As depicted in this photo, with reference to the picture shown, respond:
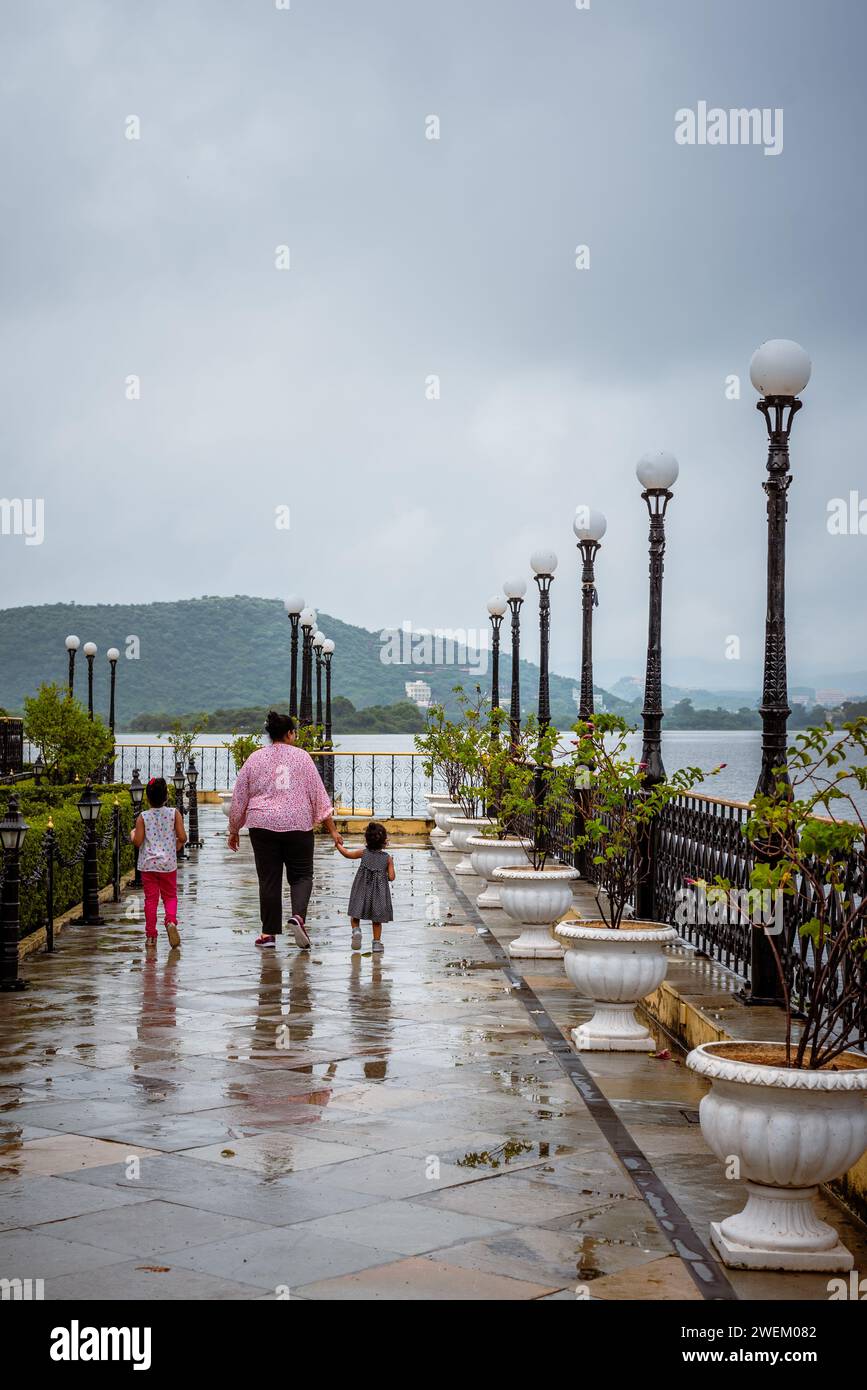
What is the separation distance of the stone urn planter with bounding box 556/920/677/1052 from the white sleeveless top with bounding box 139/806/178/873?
4.73 meters

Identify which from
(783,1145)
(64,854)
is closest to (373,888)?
(64,854)

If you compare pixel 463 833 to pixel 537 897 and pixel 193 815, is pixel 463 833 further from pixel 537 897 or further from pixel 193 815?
pixel 537 897

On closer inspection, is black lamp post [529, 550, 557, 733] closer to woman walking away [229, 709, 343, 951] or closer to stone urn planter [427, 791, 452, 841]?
stone urn planter [427, 791, 452, 841]

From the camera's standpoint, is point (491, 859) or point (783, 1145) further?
point (491, 859)

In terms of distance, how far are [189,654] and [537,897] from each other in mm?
59401

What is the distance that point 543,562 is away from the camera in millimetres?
17484

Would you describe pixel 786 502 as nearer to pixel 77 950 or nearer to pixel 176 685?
pixel 77 950

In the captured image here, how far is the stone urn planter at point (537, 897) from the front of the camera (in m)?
10.7

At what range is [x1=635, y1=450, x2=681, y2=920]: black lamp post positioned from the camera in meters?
10.3

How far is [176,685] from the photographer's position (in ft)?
220

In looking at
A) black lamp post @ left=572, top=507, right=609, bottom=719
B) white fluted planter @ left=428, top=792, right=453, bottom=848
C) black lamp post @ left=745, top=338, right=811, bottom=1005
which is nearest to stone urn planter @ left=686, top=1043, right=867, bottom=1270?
black lamp post @ left=745, top=338, right=811, bottom=1005

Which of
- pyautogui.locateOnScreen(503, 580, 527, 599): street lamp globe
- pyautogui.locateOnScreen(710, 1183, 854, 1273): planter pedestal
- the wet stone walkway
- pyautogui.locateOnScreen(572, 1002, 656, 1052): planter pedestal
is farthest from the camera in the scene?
pyautogui.locateOnScreen(503, 580, 527, 599): street lamp globe

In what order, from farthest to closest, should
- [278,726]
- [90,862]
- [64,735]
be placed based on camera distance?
[64,735]
[90,862]
[278,726]

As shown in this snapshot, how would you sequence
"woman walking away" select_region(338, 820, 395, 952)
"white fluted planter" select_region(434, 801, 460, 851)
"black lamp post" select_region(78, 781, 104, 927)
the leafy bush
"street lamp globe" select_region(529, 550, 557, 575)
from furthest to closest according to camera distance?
1. the leafy bush
2. "white fluted planter" select_region(434, 801, 460, 851)
3. "street lamp globe" select_region(529, 550, 557, 575)
4. "black lamp post" select_region(78, 781, 104, 927)
5. "woman walking away" select_region(338, 820, 395, 952)
